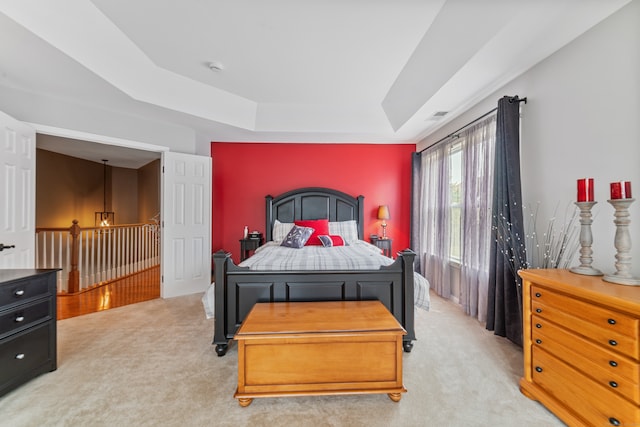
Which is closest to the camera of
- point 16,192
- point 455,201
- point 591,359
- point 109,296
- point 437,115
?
point 591,359

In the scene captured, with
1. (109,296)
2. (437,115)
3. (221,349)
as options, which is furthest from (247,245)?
(437,115)

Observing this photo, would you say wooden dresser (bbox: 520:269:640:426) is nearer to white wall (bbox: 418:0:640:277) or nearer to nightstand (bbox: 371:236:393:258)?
white wall (bbox: 418:0:640:277)

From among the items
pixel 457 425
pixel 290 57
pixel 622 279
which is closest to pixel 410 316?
pixel 457 425

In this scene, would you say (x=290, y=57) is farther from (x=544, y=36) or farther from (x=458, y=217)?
(x=458, y=217)

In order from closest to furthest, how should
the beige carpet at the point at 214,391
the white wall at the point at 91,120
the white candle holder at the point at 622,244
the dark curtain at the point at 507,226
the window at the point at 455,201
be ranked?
the white candle holder at the point at 622,244 → the beige carpet at the point at 214,391 → the dark curtain at the point at 507,226 → the white wall at the point at 91,120 → the window at the point at 455,201

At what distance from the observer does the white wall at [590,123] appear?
5.63ft

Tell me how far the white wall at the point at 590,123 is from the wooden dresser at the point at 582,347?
62cm

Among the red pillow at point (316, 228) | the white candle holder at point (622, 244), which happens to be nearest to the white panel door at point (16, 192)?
the red pillow at point (316, 228)

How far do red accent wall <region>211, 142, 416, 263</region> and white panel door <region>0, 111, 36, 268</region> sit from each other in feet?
7.46

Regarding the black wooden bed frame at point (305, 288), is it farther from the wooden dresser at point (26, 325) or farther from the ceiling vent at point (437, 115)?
the ceiling vent at point (437, 115)

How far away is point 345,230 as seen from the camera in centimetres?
444

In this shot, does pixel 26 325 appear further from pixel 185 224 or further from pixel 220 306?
pixel 185 224

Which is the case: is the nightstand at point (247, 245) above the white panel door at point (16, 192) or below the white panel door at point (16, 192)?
below

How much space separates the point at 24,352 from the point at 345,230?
11.9 ft
